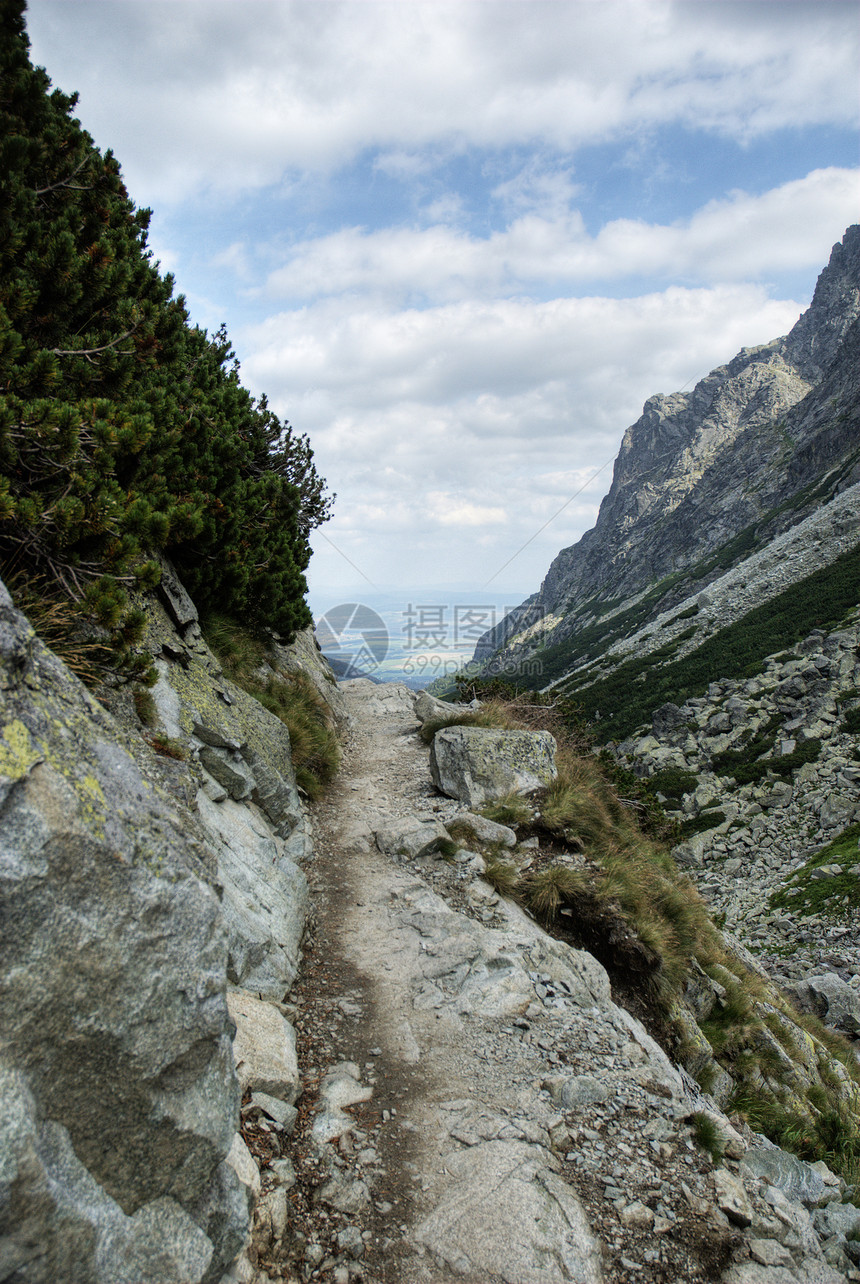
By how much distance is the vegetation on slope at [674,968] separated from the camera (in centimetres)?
760

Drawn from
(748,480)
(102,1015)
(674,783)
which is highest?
(748,480)

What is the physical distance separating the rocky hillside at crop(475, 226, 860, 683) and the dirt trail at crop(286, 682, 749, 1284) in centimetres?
6535

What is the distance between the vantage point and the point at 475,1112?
5008mm

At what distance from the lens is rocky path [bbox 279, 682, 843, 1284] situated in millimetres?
3908

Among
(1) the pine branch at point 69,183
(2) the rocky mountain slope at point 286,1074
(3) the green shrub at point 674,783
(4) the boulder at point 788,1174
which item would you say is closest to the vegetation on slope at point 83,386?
(1) the pine branch at point 69,183

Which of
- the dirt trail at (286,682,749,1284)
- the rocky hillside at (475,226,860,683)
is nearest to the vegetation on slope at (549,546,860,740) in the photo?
the rocky hillside at (475,226,860,683)

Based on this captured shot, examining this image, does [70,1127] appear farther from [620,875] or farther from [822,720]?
[822,720]

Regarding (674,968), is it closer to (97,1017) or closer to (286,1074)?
(286,1074)

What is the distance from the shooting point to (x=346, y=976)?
6.87 m

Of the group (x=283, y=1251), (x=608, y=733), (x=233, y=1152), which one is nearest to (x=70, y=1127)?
(x=233, y=1152)

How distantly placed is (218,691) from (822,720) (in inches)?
Answer: 1348

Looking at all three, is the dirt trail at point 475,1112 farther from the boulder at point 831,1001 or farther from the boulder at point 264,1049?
the boulder at point 831,1001

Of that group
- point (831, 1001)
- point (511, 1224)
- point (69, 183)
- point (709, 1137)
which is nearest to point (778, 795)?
point (831, 1001)

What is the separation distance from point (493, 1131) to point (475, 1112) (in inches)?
9.5
